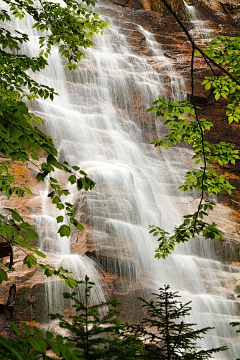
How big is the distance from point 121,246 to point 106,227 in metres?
0.68

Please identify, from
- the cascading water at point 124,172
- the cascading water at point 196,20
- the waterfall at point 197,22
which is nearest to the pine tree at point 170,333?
the cascading water at point 124,172

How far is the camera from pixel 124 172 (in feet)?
32.4

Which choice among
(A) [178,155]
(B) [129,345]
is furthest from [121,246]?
(A) [178,155]

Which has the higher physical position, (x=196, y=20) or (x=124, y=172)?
(x=196, y=20)

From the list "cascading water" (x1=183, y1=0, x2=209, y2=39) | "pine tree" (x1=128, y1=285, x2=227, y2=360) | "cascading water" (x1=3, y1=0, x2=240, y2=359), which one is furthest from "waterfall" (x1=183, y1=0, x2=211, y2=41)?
"pine tree" (x1=128, y1=285, x2=227, y2=360)

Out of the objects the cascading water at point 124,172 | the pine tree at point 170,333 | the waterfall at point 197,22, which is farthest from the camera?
the waterfall at point 197,22

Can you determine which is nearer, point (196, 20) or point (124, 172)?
point (124, 172)

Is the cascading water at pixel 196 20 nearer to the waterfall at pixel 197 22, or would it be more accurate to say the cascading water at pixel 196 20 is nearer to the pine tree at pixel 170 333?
the waterfall at pixel 197 22

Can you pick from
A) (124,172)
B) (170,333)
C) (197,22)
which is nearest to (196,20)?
(197,22)

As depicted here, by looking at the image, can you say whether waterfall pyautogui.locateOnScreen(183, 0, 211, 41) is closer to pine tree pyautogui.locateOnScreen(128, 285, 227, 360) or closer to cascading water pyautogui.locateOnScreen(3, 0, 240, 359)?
cascading water pyautogui.locateOnScreen(3, 0, 240, 359)

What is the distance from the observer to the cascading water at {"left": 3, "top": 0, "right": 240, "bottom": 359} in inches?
289

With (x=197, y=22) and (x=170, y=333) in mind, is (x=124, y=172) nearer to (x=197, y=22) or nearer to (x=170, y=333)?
(x=170, y=333)

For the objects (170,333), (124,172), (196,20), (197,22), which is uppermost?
(196,20)

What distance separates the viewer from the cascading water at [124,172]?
289 inches
